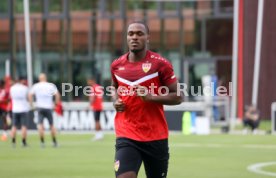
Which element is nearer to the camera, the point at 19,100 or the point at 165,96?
the point at 165,96

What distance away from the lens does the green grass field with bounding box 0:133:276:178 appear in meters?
16.8

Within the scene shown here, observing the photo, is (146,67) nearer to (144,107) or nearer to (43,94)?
(144,107)

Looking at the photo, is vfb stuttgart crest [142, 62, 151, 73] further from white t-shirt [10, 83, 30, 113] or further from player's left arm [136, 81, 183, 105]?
white t-shirt [10, 83, 30, 113]

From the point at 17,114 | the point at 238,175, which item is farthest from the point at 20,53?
the point at 238,175

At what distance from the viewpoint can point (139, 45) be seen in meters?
9.02

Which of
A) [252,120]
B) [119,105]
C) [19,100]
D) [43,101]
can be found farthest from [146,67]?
[252,120]

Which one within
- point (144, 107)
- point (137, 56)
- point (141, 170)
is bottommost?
point (141, 170)

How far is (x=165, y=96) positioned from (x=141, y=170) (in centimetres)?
871

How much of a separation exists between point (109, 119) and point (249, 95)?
1195 cm

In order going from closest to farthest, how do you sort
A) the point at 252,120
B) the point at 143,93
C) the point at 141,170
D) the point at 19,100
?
1. the point at 143,93
2. the point at 141,170
3. the point at 19,100
4. the point at 252,120

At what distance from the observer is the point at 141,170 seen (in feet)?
57.7

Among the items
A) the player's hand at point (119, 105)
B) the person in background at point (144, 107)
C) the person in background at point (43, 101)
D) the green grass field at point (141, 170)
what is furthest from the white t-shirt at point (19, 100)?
the player's hand at point (119, 105)

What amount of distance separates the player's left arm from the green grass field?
707cm

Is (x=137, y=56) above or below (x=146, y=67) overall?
above
